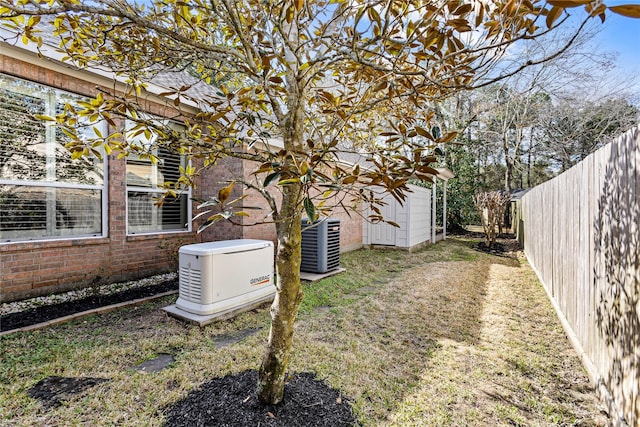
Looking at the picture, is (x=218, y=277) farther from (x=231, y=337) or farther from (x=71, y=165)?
(x=71, y=165)

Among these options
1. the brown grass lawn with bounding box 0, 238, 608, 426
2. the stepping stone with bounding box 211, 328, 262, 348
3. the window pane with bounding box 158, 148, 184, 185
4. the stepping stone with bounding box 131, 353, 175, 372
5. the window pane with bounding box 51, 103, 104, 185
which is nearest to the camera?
the brown grass lawn with bounding box 0, 238, 608, 426

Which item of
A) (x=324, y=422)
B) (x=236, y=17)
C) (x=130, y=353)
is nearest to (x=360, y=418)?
(x=324, y=422)

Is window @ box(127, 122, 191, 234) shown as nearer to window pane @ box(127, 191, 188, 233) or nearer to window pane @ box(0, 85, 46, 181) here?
window pane @ box(127, 191, 188, 233)

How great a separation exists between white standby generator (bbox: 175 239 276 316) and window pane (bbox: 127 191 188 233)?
5.85 feet

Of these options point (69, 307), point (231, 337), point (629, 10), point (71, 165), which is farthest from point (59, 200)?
point (629, 10)

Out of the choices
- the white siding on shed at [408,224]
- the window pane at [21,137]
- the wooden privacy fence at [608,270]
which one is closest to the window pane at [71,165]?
the window pane at [21,137]

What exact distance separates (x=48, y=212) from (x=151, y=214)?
1441 mm

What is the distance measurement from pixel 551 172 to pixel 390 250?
67.4ft

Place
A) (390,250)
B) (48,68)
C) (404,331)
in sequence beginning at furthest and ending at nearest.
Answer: (390,250), (48,68), (404,331)

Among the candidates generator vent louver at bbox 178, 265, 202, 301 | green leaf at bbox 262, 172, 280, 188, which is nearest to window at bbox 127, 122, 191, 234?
generator vent louver at bbox 178, 265, 202, 301

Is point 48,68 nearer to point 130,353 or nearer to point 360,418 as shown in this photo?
point 130,353

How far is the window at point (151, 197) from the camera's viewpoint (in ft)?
17.6

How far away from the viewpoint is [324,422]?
2.03 m

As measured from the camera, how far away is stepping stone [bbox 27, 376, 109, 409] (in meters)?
2.27
